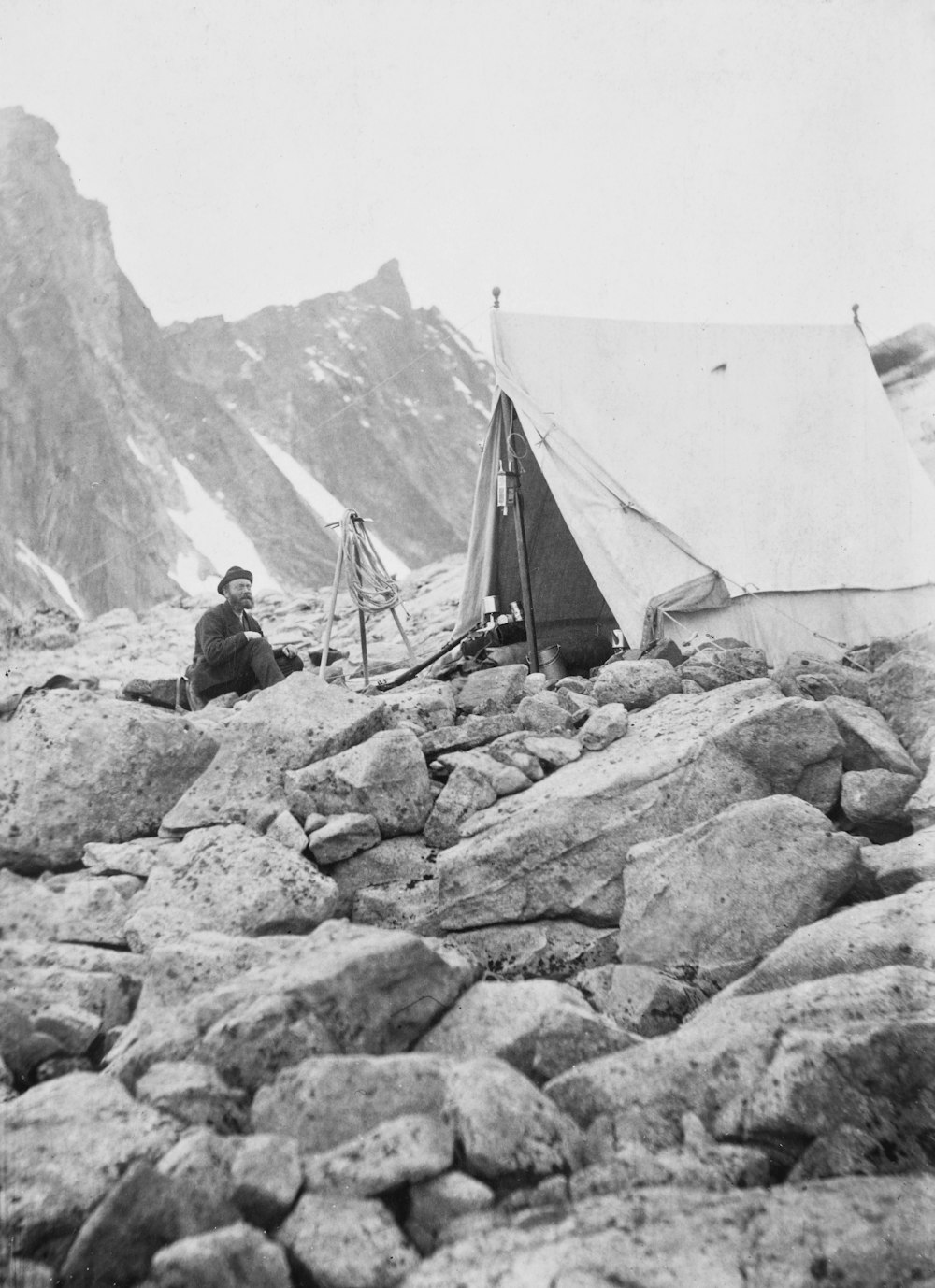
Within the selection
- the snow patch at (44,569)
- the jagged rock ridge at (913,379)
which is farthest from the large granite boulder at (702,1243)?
the snow patch at (44,569)

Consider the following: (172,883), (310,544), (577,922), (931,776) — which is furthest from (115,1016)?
(310,544)

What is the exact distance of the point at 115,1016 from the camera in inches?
107

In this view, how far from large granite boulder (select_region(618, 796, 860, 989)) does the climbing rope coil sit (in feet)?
14.4

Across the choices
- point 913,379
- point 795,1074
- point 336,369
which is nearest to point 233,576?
point 795,1074

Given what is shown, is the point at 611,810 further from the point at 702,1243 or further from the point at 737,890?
the point at 702,1243

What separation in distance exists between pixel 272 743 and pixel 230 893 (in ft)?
2.99

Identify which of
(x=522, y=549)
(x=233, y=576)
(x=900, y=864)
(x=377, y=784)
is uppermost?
(x=233, y=576)

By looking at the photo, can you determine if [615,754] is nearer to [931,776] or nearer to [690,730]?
[690,730]

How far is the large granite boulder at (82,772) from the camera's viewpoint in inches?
Answer: 143

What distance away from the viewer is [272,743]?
157 inches

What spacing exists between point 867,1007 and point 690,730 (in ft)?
5.41

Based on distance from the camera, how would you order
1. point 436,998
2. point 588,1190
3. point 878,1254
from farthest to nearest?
point 436,998 < point 588,1190 < point 878,1254

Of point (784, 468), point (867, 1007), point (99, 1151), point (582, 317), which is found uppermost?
point (582, 317)

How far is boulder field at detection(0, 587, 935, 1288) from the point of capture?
69.9 inches
